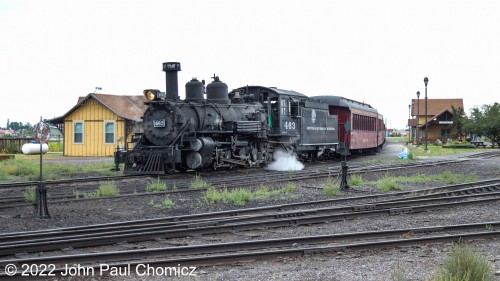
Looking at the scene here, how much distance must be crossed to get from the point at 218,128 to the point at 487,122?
45086mm

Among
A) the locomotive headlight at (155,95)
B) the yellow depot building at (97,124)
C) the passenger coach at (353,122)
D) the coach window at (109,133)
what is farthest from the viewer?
the coach window at (109,133)

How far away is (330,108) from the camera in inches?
1243

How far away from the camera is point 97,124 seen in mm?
36375

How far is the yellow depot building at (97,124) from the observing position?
35469 millimetres

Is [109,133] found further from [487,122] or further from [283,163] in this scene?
[487,122]

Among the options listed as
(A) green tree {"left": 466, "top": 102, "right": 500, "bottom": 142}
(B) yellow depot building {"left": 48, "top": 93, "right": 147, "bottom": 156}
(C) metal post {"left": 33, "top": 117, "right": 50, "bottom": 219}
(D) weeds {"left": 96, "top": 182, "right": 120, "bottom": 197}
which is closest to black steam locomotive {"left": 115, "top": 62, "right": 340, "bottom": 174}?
(D) weeds {"left": 96, "top": 182, "right": 120, "bottom": 197}

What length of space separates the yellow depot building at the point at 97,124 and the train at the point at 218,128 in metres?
13.1

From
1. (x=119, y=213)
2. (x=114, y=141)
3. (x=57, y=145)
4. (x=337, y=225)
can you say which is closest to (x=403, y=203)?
(x=337, y=225)

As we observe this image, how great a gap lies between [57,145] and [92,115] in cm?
1469

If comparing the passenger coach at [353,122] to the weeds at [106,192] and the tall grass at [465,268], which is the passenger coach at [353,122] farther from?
the tall grass at [465,268]

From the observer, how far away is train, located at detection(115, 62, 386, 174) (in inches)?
762

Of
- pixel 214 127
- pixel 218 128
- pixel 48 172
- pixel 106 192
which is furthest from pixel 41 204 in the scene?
pixel 48 172

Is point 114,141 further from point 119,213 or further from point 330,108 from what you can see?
point 119,213

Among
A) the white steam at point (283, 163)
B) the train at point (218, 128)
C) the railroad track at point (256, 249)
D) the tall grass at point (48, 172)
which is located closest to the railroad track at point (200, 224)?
the railroad track at point (256, 249)
